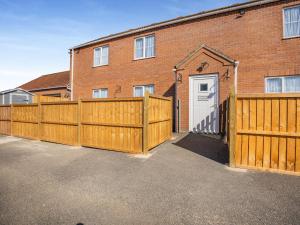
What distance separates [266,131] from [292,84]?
5.95 meters

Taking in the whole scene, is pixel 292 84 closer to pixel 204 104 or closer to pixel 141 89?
pixel 204 104

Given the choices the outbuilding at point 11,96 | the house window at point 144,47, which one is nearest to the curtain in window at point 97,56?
the house window at point 144,47

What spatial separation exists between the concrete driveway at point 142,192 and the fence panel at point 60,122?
221 centimetres

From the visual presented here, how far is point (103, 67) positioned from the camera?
15.4 meters

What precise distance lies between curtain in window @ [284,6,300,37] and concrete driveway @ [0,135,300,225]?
791cm

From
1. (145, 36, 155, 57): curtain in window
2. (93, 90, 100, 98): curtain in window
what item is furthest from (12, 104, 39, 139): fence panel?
(145, 36, 155, 57): curtain in window

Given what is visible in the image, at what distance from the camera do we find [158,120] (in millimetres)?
8023

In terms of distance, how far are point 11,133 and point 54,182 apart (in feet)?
32.4

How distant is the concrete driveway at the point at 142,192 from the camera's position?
3139 mm

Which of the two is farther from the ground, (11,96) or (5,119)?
(11,96)

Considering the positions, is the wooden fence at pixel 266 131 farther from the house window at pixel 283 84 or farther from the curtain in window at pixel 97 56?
the curtain in window at pixel 97 56

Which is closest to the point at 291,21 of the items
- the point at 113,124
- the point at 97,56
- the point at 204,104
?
the point at 204,104

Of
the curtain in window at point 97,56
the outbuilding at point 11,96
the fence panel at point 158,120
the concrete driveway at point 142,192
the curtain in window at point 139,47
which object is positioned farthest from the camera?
the outbuilding at point 11,96

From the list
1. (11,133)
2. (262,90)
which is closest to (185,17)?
(262,90)
